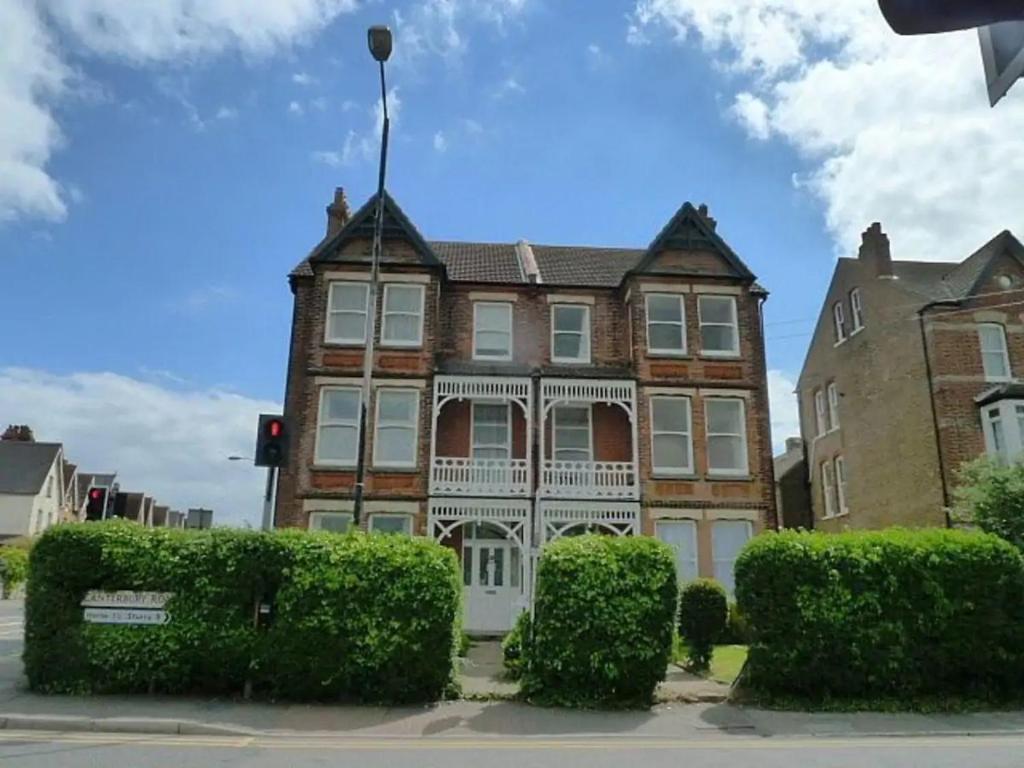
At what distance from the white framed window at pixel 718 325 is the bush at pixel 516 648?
497 inches

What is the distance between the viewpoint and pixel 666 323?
77.0 feet

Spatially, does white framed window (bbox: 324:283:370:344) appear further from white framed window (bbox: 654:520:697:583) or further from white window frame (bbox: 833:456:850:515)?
white window frame (bbox: 833:456:850:515)

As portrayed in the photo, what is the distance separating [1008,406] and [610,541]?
57.7 ft

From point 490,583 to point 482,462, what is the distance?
3433 mm

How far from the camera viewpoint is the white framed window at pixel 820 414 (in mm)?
32344

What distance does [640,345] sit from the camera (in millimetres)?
23141

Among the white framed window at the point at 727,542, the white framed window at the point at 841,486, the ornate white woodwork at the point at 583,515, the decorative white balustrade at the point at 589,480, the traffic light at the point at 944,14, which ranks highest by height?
the white framed window at the point at 841,486

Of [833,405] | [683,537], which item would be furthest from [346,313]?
[833,405]

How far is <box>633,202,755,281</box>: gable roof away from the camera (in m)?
23.9

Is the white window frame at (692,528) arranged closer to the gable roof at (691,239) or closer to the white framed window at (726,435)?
the white framed window at (726,435)

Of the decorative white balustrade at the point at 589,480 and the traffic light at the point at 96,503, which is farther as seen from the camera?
the decorative white balustrade at the point at 589,480

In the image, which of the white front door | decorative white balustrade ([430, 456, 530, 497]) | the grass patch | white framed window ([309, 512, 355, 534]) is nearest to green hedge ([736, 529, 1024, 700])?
the grass patch

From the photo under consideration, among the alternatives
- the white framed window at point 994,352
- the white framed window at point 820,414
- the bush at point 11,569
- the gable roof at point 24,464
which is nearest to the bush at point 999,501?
the white framed window at point 994,352

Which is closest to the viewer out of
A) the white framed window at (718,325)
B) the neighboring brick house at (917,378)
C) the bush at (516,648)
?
the bush at (516,648)
